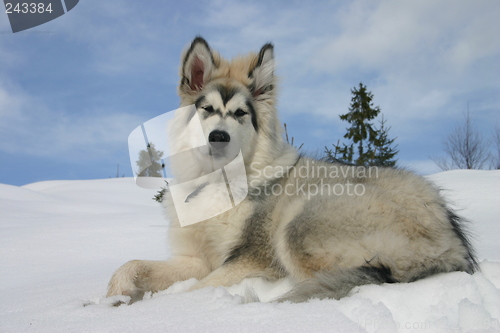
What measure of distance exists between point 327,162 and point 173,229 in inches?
75.0

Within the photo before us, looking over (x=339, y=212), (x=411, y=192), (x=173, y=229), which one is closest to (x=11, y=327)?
(x=173, y=229)

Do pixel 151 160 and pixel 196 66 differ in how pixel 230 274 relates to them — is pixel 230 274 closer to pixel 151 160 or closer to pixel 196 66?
pixel 151 160

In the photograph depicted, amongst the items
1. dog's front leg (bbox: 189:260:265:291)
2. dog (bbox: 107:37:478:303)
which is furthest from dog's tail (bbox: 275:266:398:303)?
dog's front leg (bbox: 189:260:265:291)

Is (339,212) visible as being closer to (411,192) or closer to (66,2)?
(411,192)

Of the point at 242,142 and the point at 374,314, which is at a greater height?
the point at 242,142

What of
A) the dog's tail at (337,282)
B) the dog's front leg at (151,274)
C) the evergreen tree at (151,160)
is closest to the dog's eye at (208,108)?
the evergreen tree at (151,160)

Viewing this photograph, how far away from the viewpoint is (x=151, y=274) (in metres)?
3.49

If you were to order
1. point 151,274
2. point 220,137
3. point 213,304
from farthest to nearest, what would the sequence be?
point 220,137 < point 151,274 < point 213,304

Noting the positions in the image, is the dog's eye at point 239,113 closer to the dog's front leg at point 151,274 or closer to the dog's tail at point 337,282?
the dog's front leg at point 151,274

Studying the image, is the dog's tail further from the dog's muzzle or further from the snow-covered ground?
the dog's muzzle

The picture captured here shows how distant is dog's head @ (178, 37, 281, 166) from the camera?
382 centimetres

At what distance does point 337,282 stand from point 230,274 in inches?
38.3

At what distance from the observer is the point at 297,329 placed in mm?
1981

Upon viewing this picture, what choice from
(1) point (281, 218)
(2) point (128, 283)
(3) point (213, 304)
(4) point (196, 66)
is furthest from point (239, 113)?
(3) point (213, 304)
